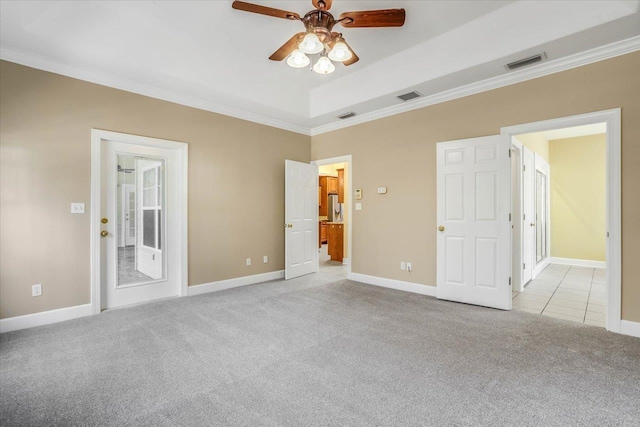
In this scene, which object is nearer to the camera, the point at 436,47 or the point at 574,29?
the point at 574,29

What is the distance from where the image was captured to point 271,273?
17.5ft

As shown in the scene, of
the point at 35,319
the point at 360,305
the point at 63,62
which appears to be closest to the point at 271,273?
the point at 360,305

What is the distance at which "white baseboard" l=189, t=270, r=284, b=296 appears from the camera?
4.42m

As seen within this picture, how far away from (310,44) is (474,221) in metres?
2.96

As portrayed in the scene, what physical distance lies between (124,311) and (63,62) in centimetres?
294

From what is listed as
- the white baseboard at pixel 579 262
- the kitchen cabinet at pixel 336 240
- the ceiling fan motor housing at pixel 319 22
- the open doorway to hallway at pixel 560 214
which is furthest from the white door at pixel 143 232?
the white baseboard at pixel 579 262

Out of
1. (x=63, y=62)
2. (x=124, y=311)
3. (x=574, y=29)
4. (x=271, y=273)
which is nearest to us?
(x=574, y=29)

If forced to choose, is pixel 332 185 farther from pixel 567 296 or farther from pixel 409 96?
pixel 567 296

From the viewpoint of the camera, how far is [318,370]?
2295 mm

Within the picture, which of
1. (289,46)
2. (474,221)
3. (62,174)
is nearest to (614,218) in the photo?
(474,221)

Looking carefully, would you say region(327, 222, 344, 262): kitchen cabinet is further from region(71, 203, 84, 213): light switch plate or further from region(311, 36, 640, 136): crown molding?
region(71, 203, 84, 213): light switch plate

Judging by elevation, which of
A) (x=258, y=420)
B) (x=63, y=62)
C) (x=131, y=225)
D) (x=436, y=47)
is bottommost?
(x=258, y=420)

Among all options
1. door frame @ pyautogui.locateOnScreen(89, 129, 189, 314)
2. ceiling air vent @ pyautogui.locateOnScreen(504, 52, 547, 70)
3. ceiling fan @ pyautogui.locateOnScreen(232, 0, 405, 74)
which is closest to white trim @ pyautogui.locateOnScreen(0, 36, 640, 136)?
ceiling air vent @ pyautogui.locateOnScreen(504, 52, 547, 70)

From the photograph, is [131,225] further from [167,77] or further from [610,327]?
[610,327]
